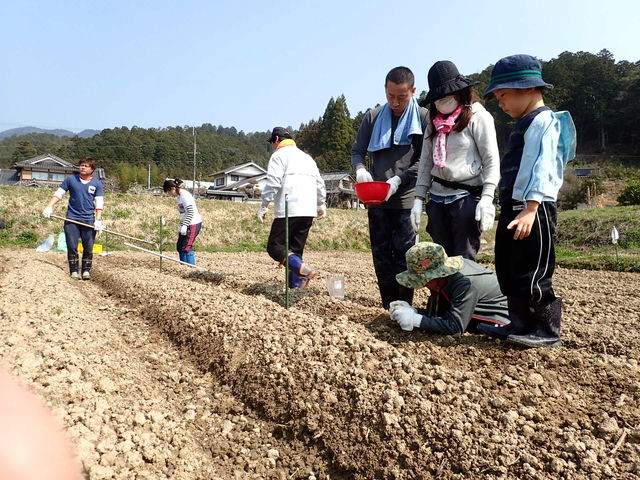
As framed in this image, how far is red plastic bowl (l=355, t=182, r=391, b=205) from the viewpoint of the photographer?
130 inches

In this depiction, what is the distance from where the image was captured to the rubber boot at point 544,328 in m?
2.43

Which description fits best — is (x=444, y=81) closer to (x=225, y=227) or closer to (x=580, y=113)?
(x=225, y=227)

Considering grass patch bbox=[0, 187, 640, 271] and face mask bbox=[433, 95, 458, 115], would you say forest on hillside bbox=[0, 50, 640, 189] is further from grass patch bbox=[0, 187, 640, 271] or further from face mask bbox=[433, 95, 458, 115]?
face mask bbox=[433, 95, 458, 115]

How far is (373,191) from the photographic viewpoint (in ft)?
10.9

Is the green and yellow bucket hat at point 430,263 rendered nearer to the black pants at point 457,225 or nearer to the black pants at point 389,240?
the black pants at point 457,225

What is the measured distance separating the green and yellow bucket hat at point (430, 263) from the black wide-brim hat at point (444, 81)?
99cm

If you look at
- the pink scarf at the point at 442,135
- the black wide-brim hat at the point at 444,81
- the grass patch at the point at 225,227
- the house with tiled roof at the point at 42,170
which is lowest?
the grass patch at the point at 225,227

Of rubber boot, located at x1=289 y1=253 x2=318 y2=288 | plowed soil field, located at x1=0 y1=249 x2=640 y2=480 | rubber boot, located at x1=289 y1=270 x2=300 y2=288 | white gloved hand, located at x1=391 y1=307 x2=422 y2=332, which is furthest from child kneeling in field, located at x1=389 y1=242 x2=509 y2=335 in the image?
rubber boot, located at x1=289 y1=270 x2=300 y2=288

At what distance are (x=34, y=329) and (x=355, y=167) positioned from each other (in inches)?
103

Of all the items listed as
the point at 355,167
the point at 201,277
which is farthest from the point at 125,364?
the point at 201,277

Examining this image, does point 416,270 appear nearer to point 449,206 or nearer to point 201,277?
point 449,206

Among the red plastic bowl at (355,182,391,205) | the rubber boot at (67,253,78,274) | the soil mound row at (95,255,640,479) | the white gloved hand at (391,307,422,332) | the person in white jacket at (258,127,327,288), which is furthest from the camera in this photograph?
the rubber boot at (67,253,78,274)

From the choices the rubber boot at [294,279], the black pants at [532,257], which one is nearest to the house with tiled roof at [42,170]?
the rubber boot at [294,279]

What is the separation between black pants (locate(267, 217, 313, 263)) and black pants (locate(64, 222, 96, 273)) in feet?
11.8
